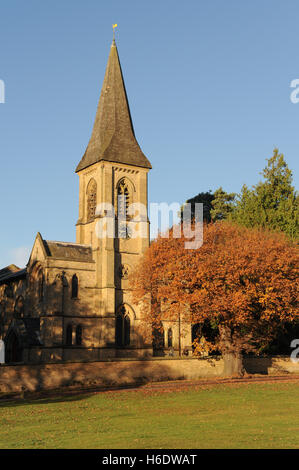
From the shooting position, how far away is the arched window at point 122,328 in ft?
162

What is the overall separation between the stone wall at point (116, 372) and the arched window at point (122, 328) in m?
8.43

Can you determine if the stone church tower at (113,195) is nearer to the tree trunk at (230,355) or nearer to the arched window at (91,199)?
the arched window at (91,199)

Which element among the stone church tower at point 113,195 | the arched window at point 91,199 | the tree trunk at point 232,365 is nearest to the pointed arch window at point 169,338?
the stone church tower at point 113,195

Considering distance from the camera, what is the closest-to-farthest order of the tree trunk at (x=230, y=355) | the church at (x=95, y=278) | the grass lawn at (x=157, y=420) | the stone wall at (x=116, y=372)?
the grass lawn at (x=157, y=420), the stone wall at (x=116, y=372), the tree trunk at (x=230, y=355), the church at (x=95, y=278)

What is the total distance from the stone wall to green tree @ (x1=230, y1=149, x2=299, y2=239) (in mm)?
11370

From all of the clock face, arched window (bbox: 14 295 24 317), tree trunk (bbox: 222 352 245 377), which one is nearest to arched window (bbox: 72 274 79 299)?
the clock face

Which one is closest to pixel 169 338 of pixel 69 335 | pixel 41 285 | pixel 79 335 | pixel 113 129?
pixel 79 335

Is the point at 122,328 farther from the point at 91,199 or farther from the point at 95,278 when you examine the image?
the point at 91,199

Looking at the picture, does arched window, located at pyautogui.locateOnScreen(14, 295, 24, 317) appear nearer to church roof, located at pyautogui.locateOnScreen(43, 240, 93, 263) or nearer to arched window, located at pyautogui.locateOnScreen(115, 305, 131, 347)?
church roof, located at pyautogui.locateOnScreen(43, 240, 93, 263)

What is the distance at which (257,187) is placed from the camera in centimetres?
5253

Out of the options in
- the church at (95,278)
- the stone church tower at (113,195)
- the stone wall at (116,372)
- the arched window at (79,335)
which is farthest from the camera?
the stone church tower at (113,195)

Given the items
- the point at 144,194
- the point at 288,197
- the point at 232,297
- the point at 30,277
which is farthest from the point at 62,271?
the point at 288,197

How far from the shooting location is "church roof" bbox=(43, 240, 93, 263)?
158ft
